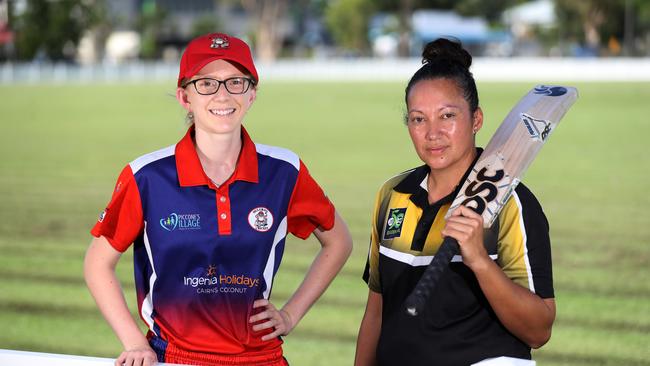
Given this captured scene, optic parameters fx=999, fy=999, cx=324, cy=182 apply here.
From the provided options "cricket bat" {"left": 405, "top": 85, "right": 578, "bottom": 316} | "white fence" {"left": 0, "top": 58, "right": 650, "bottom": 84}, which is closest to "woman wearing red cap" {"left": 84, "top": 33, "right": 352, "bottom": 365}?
"cricket bat" {"left": 405, "top": 85, "right": 578, "bottom": 316}

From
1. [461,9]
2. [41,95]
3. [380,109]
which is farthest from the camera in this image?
[461,9]

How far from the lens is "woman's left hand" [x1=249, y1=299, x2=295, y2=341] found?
318cm

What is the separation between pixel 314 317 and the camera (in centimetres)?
694

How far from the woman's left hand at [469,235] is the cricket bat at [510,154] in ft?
0.08

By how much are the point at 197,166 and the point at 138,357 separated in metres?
0.65

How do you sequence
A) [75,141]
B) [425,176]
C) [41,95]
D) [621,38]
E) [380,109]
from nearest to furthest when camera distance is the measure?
[425,176], [75,141], [380,109], [41,95], [621,38]

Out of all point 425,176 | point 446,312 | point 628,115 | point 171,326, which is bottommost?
point 628,115

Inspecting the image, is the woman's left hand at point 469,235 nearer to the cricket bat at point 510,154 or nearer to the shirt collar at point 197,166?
the cricket bat at point 510,154

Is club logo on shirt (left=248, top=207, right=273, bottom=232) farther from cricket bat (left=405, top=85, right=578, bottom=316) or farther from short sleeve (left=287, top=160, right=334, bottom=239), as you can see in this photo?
cricket bat (left=405, top=85, right=578, bottom=316)

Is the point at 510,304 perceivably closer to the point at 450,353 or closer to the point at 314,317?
the point at 450,353

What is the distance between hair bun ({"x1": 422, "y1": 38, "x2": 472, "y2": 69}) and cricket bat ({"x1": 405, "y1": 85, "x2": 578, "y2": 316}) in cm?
22

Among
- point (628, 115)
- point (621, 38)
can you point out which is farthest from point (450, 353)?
point (621, 38)

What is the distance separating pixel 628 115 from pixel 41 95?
850 inches

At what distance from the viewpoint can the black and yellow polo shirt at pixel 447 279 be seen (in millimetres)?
2791
